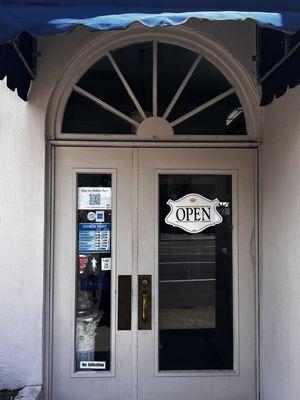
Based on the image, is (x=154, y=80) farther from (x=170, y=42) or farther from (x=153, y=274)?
(x=153, y=274)

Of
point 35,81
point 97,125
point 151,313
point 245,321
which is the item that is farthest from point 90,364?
point 35,81

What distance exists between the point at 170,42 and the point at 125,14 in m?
1.71

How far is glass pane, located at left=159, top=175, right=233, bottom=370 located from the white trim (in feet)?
1.55

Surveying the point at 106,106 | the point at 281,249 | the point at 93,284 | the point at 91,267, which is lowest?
the point at 93,284

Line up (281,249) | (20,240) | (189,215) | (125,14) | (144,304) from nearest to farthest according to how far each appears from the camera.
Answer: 1. (125,14)
2. (281,249)
3. (20,240)
4. (144,304)
5. (189,215)

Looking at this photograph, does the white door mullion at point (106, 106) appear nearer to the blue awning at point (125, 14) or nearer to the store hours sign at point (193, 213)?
the store hours sign at point (193, 213)

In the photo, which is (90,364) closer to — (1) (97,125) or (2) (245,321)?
(2) (245,321)

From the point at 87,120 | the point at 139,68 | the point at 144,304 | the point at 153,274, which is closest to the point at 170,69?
the point at 139,68

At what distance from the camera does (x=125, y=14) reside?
262cm

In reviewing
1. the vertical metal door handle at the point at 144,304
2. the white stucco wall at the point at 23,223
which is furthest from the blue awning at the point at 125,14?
the vertical metal door handle at the point at 144,304

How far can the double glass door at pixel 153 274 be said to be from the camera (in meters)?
4.12

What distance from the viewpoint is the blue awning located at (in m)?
2.59

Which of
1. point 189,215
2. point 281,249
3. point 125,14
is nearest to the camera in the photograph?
point 125,14

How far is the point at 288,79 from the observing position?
133 inches
